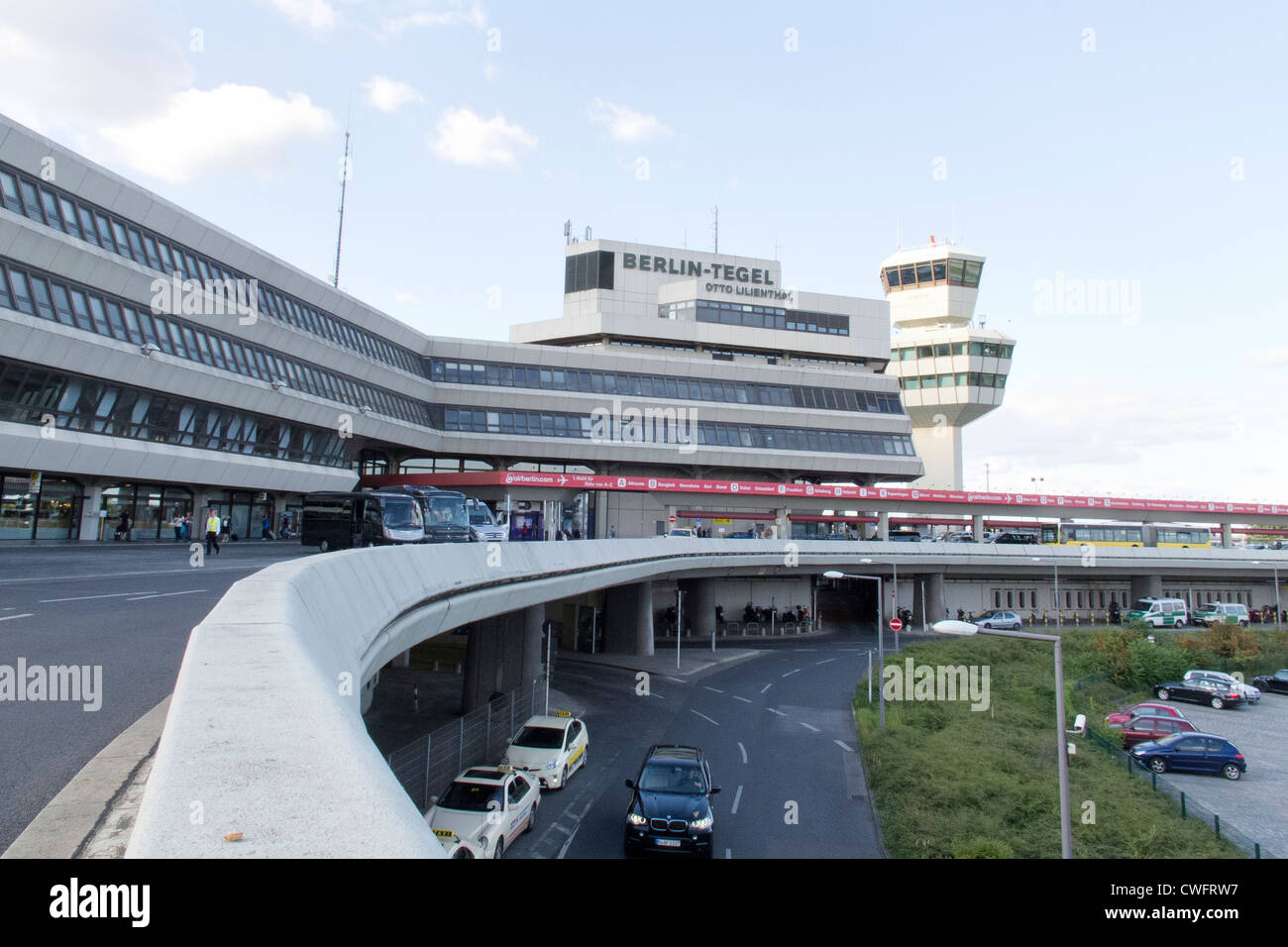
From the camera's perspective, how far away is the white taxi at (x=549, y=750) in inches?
799

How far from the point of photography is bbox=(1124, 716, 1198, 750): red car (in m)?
29.2

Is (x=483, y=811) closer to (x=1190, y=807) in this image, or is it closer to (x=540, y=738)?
(x=540, y=738)

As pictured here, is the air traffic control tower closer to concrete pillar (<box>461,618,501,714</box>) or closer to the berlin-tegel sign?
the berlin-tegel sign

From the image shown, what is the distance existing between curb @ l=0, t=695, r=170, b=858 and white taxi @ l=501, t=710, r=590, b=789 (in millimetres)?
12886

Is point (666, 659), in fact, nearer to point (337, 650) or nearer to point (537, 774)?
point (537, 774)

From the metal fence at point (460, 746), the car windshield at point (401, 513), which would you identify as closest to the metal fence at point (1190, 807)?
the metal fence at point (460, 746)

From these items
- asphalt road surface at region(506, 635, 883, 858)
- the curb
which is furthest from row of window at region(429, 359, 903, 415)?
the curb

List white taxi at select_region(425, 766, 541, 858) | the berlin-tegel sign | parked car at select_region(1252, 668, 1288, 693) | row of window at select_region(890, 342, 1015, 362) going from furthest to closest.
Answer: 1. row of window at select_region(890, 342, 1015, 362)
2. the berlin-tegel sign
3. parked car at select_region(1252, 668, 1288, 693)
4. white taxi at select_region(425, 766, 541, 858)

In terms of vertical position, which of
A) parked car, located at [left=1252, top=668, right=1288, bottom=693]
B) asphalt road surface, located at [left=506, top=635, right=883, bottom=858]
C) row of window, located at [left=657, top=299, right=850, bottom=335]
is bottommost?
parked car, located at [left=1252, top=668, right=1288, bottom=693]

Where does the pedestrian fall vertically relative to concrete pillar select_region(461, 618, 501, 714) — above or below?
above

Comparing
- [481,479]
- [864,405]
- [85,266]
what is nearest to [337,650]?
[85,266]

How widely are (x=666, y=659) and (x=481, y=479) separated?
20247 mm

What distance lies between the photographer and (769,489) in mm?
60125

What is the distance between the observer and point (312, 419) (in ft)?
155
